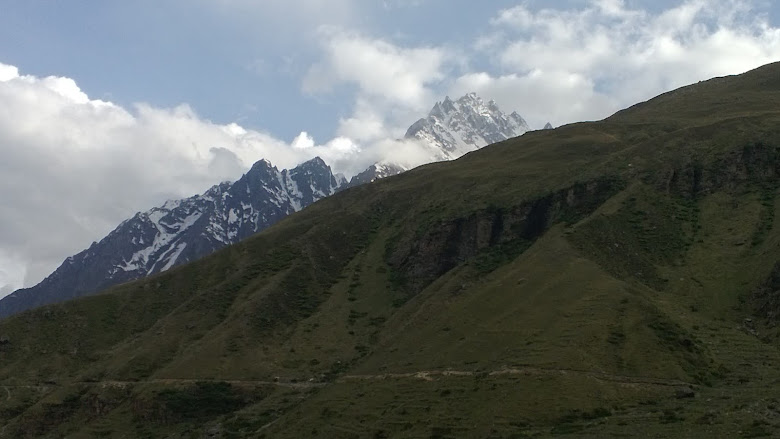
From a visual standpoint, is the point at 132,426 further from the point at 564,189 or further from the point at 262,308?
the point at 564,189

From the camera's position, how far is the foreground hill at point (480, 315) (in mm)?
70438

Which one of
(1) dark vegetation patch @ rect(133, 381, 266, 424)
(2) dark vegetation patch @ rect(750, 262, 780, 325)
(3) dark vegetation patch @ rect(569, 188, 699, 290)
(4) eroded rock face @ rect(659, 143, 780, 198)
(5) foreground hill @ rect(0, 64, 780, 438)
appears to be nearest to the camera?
(5) foreground hill @ rect(0, 64, 780, 438)

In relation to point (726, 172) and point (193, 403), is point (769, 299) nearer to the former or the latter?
point (726, 172)

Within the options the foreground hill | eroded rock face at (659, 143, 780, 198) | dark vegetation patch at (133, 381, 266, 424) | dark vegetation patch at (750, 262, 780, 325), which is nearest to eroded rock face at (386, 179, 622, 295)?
the foreground hill

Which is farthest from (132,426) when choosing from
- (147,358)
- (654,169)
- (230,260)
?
(654,169)

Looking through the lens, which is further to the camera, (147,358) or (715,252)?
(147,358)

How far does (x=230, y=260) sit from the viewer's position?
166625 mm

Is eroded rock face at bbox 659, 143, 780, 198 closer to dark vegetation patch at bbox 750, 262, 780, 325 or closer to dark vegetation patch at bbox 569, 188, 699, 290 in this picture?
dark vegetation patch at bbox 569, 188, 699, 290

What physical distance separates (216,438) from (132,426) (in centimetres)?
2038

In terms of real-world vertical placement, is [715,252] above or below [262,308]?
below

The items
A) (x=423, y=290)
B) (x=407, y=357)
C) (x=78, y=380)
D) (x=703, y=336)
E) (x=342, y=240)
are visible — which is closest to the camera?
(x=703, y=336)

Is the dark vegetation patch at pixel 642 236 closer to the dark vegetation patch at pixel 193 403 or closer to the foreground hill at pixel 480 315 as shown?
the foreground hill at pixel 480 315

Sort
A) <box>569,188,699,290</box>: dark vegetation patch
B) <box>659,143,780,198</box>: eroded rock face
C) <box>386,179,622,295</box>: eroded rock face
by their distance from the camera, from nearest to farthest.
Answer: <box>569,188,699,290</box>: dark vegetation patch, <box>659,143,780,198</box>: eroded rock face, <box>386,179,622,295</box>: eroded rock face

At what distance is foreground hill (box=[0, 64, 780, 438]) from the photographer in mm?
70438
